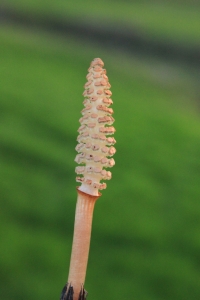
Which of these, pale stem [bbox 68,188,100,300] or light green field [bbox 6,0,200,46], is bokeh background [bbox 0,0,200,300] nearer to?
light green field [bbox 6,0,200,46]

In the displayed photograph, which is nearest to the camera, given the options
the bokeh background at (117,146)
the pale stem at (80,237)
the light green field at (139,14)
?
the pale stem at (80,237)

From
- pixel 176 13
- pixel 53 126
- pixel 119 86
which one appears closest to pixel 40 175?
pixel 53 126

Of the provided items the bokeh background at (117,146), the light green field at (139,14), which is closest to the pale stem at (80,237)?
the bokeh background at (117,146)

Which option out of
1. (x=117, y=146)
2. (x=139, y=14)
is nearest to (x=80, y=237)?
(x=117, y=146)

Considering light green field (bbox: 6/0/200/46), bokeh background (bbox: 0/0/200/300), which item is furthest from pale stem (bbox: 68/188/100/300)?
light green field (bbox: 6/0/200/46)

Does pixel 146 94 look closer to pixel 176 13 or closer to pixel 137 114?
pixel 137 114

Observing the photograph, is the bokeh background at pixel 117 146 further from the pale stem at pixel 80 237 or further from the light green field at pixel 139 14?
the pale stem at pixel 80 237

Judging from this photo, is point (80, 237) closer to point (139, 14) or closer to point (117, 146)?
point (117, 146)
